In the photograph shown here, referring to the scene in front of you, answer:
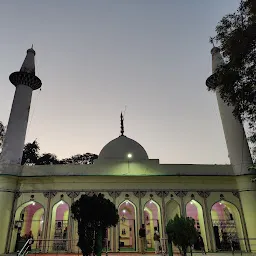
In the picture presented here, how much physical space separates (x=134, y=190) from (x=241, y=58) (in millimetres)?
13180

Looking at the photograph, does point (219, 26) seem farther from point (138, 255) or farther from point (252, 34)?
point (138, 255)

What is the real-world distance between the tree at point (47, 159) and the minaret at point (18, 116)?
26.1 metres

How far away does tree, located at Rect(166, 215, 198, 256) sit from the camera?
11250 millimetres

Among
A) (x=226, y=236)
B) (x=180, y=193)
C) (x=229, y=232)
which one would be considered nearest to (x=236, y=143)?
(x=180, y=193)

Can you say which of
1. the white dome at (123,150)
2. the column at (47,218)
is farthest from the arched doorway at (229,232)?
the column at (47,218)

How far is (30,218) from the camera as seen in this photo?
2414cm

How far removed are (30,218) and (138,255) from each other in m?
14.1

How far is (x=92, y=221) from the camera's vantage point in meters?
9.69

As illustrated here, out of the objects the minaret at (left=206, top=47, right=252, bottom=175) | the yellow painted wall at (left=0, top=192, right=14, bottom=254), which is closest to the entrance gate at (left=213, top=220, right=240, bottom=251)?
the minaret at (left=206, top=47, right=252, bottom=175)

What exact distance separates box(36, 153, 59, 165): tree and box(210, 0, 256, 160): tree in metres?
42.3

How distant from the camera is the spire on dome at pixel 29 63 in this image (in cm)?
2470

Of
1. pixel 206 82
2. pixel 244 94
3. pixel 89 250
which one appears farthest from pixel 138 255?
pixel 206 82

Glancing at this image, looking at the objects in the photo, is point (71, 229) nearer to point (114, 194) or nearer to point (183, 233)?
point (114, 194)

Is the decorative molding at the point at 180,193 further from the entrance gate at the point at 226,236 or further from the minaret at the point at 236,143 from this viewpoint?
the minaret at the point at 236,143
